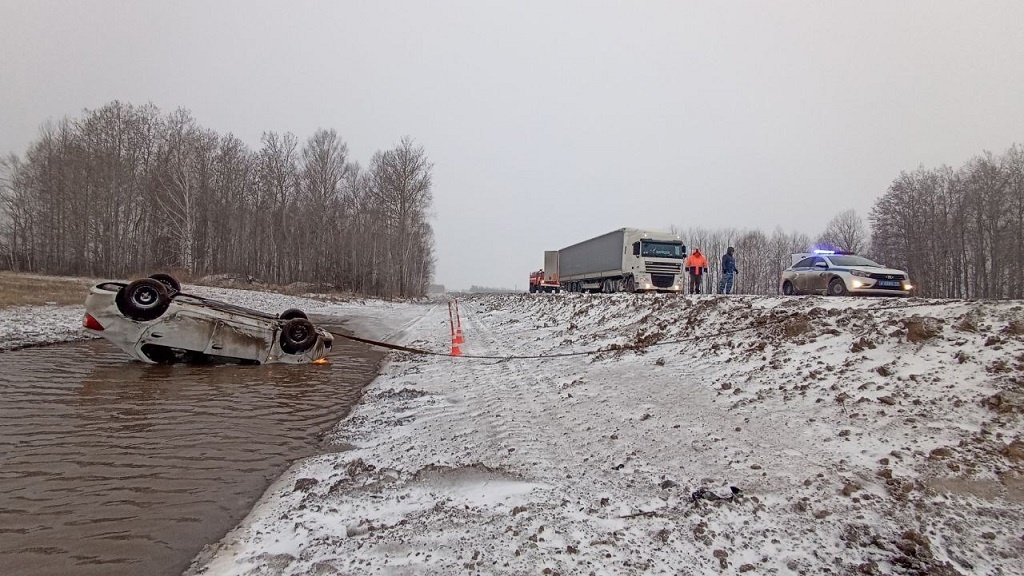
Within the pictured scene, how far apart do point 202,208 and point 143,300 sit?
147 ft

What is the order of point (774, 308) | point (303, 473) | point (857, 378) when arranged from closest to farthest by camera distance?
point (303, 473), point (857, 378), point (774, 308)

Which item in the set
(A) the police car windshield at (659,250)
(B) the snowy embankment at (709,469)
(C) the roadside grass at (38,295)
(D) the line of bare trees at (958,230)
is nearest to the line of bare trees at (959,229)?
(D) the line of bare trees at (958,230)

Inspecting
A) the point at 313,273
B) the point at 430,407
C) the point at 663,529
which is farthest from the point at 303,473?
the point at 313,273

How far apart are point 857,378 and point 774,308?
361cm

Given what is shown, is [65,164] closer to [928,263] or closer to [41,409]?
[41,409]

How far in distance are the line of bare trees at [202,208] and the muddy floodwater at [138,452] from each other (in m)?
37.2

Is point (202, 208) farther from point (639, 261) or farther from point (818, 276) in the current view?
point (818, 276)

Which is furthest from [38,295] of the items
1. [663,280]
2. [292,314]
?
[663,280]

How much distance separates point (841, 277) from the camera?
1230 centimetres

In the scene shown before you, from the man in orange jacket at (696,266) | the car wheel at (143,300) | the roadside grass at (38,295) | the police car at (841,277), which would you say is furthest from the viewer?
the man in orange jacket at (696,266)

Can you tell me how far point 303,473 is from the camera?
12.9 feet

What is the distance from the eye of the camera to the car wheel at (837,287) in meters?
12.3

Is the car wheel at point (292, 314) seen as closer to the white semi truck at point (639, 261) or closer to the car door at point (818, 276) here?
the car door at point (818, 276)

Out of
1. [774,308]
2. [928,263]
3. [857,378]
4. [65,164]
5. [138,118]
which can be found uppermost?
[138,118]
